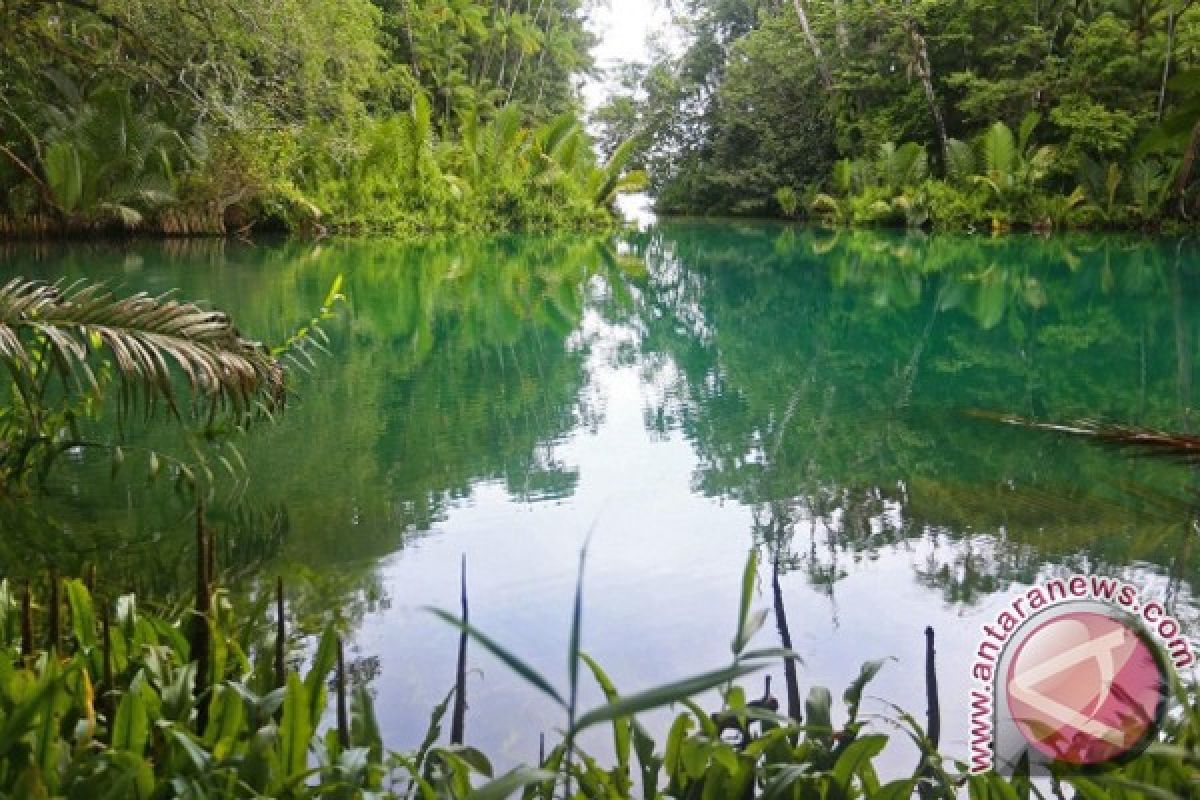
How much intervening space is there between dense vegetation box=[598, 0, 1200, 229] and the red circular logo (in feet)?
49.4

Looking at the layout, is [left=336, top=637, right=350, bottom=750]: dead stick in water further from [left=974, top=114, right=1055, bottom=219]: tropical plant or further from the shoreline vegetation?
[left=974, top=114, right=1055, bottom=219]: tropical plant

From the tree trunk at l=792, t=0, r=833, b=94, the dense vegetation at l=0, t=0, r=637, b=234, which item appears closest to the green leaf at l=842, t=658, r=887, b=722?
the dense vegetation at l=0, t=0, r=637, b=234

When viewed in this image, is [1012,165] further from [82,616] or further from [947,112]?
[82,616]

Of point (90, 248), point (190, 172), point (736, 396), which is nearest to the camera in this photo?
point (736, 396)

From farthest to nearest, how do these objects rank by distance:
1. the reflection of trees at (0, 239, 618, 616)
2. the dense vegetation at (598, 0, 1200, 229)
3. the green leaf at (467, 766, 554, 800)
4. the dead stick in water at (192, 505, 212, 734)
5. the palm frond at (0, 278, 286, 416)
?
the dense vegetation at (598, 0, 1200, 229) < the reflection of trees at (0, 239, 618, 616) < the palm frond at (0, 278, 286, 416) < the dead stick in water at (192, 505, 212, 734) < the green leaf at (467, 766, 554, 800)

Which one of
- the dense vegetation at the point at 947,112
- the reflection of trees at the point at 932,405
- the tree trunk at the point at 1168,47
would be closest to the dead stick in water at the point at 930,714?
the reflection of trees at the point at 932,405

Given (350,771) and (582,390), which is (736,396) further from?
(350,771)

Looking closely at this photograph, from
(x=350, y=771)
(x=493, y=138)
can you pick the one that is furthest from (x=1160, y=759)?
(x=493, y=138)

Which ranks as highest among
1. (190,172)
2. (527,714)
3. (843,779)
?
(190,172)

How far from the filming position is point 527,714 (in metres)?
2.21

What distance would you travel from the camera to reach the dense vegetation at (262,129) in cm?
1141

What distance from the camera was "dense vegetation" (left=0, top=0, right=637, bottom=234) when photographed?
11.4 m

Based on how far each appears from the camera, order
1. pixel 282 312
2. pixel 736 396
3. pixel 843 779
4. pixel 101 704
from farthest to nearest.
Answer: pixel 282 312 < pixel 736 396 < pixel 101 704 < pixel 843 779

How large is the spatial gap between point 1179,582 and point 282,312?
6615 mm
